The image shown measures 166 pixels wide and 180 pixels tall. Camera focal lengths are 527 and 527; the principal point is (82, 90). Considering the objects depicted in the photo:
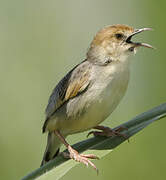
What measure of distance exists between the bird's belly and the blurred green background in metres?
0.25

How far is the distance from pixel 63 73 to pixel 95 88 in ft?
3.20

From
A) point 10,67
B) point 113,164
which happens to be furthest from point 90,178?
point 10,67

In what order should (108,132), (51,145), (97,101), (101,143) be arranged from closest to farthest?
(101,143) → (97,101) → (108,132) → (51,145)

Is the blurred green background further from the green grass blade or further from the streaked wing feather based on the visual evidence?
the streaked wing feather

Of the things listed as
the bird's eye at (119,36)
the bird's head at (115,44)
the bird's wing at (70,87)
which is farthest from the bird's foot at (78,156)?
the bird's eye at (119,36)

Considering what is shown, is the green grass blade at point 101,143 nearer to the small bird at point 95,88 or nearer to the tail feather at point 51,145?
the small bird at point 95,88

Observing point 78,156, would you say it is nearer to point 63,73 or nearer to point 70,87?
point 70,87

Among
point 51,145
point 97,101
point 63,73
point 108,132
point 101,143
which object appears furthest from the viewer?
point 63,73

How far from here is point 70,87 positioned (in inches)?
167

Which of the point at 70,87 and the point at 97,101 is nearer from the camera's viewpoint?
the point at 97,101

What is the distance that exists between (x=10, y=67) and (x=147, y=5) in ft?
5.13

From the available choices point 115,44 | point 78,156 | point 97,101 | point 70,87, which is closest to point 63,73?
point 70,87

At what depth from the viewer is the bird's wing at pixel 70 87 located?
4.15 metres

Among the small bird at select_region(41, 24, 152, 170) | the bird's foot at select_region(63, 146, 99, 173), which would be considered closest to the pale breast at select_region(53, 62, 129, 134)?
the small bird at select_region(41, 24, 152, 170)
